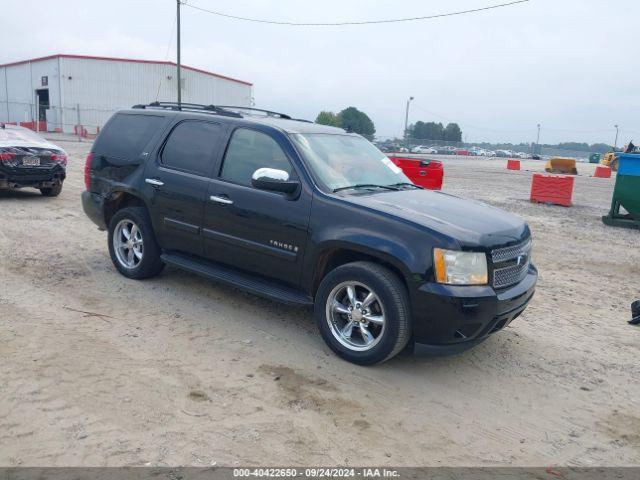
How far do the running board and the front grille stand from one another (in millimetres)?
1479

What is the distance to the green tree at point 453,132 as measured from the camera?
116 meters

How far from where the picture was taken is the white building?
43844 millimetres

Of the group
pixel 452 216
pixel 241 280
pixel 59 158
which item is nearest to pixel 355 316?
pixel 452 216

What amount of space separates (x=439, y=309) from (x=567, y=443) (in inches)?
44.1

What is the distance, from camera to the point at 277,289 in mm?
4582

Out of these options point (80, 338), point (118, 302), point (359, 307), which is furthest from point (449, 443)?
point (118, 302)

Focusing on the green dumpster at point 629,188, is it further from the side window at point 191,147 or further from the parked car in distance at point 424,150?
the parked car in distance at point 424,150

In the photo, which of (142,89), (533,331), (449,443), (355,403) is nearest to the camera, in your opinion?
(449,443)

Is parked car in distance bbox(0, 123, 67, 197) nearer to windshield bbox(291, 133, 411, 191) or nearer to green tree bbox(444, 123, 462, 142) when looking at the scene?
windshield bbox(291, 133, 411, 191)

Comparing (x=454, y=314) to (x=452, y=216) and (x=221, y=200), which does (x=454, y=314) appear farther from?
(x=221, y=200)

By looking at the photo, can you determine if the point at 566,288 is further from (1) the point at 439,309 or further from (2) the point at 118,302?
(2) the point at 118,302

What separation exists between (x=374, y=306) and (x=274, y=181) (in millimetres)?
1281

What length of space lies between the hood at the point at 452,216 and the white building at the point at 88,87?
40.3 metres

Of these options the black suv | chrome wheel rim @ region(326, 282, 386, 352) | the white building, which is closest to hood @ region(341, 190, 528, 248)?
the black suv
